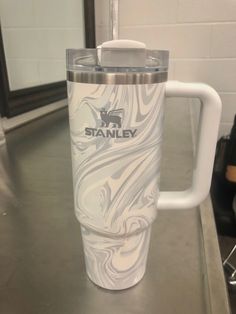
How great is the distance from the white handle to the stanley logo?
52 millimetres

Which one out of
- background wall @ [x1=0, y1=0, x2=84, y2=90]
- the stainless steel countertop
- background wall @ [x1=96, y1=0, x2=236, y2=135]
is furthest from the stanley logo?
background wall @ [x1=96, y1=0, x2=236, y2=135]

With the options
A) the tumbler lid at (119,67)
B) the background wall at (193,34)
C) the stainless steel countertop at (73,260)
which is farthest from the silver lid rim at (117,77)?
the background wall at (193,34)

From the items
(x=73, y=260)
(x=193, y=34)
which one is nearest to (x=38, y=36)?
(x=193, y=34)

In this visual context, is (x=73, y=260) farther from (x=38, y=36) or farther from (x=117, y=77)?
(x=38, y=36)

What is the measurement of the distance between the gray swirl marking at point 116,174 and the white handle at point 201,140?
0.02 meters

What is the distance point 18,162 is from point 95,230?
16.6 inches

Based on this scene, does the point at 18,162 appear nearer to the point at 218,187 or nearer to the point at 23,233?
the point at 23,233

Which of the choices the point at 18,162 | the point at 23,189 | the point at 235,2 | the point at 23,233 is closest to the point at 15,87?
the point at 18,162

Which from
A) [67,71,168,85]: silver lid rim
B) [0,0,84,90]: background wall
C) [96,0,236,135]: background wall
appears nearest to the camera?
[67,71,168,85]: silver lid rim

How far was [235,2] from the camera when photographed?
126 centimetres

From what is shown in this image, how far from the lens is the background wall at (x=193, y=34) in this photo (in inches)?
51.2

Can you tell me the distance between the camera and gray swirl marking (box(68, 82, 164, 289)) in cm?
22

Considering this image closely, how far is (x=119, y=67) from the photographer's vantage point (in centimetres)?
22

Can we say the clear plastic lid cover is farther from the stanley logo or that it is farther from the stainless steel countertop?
the stainless steel countertop
